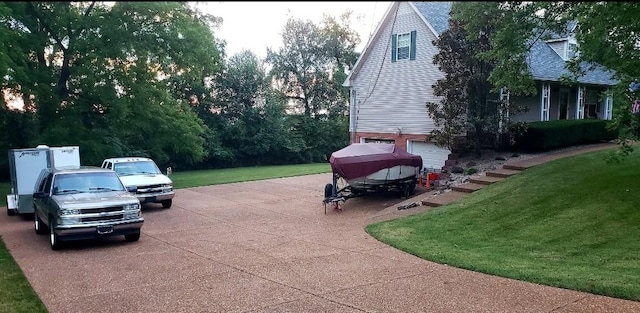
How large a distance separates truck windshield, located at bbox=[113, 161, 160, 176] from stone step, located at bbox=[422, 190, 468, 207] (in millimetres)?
10499

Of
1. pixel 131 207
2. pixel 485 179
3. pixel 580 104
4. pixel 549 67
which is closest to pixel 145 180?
pixel 131 207

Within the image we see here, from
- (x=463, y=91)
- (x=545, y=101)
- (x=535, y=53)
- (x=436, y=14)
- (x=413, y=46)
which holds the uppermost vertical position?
(x=436, y=14)

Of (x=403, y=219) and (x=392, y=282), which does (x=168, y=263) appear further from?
(x=403, y=219)

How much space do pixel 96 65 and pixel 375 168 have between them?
13713 millimetres

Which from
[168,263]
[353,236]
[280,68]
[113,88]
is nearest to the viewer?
[168,263]

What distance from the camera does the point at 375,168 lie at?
59.0 ft

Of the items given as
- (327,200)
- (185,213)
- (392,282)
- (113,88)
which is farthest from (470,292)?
(113,88)

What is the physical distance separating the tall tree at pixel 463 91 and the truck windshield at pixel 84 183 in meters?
12.5

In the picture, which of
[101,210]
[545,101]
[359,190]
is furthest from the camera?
[545,101]

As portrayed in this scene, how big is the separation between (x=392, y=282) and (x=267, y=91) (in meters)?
37.6

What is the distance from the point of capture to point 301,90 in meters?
51.4

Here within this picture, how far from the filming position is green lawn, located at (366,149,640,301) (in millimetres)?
8783

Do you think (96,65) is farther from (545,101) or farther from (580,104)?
(580,104)

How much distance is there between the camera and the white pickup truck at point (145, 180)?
18047mm
